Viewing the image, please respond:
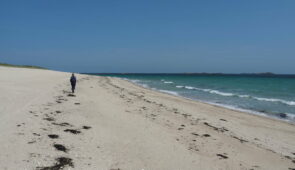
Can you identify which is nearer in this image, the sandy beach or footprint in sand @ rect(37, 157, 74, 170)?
footprint in sand @ rect(37, 157, 74, 170)

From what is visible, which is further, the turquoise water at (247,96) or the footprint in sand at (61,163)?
the turquoise water at (247,96)

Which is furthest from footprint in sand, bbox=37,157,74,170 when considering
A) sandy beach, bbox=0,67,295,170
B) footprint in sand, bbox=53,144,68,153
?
footprint in sand, bbox=53,144,68,153

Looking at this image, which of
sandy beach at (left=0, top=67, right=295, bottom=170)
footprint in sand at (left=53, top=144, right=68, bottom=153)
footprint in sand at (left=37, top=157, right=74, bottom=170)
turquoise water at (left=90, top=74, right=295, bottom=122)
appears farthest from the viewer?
turquoise water at (left=90, top=74, right=295, bottom=122)

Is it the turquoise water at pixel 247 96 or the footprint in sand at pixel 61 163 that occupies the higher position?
the footprint in sand at pixel 61 163

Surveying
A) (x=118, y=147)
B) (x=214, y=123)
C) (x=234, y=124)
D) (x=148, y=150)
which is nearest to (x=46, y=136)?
(x=118, y=147)

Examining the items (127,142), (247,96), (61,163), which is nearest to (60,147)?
(61,163)

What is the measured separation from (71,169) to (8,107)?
6.15 metres

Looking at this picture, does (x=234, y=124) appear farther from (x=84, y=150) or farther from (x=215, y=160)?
(x=84, y=150)

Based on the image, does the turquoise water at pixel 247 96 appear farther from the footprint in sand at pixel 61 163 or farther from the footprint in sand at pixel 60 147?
the footprint in sand at pixel 61 163

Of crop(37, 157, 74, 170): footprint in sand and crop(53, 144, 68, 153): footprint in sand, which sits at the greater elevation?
crop(53, 144, 68, 153): footprint in sand

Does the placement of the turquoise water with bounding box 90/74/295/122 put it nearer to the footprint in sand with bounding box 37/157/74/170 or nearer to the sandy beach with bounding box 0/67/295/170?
the sandy beach with bounding box 0/67/295/170

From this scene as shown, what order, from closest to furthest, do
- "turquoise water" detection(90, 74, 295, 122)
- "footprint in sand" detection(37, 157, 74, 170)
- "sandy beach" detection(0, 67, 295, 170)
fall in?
1. "footprint in sand" detection(37, 157, 74, 170)
2. "sandy beach" detection(0, 67, 295, 170)
3. "turquoise water" detection(90, 74, 295, 122)

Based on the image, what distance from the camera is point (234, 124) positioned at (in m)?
10.7

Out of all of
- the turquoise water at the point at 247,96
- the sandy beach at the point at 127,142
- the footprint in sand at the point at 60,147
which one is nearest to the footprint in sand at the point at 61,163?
the sandy beach at the point at 127,142
